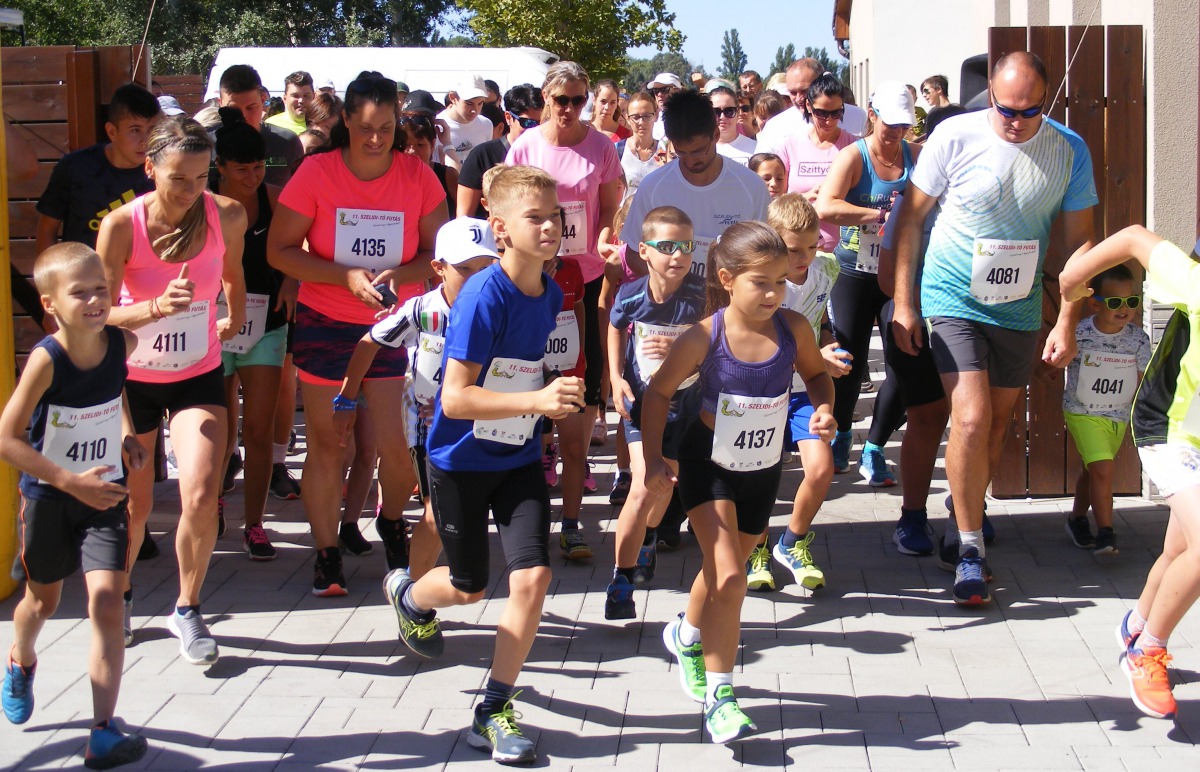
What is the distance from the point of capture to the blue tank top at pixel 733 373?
4199 millimetres

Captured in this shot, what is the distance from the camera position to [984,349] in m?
5.33

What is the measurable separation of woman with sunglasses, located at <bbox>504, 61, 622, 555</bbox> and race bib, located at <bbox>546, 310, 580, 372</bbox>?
715 mm

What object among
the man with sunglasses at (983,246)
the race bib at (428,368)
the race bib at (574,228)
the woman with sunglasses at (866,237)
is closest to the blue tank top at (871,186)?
the woman with sunglasses at (866,237)

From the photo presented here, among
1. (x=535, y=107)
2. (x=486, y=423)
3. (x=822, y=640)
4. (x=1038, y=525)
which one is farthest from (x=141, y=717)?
(x=535, y=107)

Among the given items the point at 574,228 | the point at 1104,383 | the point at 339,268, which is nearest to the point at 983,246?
the point at 1104,383

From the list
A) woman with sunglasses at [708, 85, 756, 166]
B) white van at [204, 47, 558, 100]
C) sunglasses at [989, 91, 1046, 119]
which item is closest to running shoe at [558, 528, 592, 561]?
sunglasses at [989, 91, 1046, 119]

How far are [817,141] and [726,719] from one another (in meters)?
4.83

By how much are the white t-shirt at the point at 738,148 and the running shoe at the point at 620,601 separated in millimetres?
4611

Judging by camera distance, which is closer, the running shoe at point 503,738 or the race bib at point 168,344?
the running shoe at point 503,738

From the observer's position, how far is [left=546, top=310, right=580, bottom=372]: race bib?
5635 millimetres

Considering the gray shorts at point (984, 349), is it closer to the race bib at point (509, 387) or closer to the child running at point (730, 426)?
the child running at point (730, 426)

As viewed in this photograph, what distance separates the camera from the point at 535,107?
1124 centimetres

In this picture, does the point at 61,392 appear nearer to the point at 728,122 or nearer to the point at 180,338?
the point at 180,338

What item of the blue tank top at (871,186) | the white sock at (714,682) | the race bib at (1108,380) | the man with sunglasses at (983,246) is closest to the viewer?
the white sock at (714,682)
